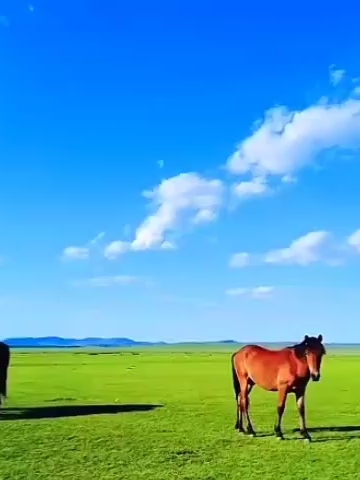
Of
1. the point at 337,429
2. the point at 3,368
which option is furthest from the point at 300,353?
the point at 3,368

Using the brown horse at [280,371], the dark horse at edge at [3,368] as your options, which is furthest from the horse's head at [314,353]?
the dark horse at edge at [3,368]

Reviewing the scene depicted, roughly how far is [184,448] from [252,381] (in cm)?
273

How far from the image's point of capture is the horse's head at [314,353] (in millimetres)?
13039

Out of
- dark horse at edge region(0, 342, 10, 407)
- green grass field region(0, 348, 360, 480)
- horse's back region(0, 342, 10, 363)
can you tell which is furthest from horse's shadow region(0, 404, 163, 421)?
horse's back region(0, 342, 10, 363)

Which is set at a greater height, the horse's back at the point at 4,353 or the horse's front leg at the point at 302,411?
the horse's back at the point at 4,353

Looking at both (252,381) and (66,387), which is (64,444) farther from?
(66,387)

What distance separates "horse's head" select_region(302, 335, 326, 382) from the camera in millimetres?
13039

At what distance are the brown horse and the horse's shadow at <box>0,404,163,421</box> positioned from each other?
4.47m

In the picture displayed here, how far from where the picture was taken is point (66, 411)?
1802 cm

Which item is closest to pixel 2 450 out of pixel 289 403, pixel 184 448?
pixel 184 448

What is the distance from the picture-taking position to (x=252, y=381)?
14484 millimetres

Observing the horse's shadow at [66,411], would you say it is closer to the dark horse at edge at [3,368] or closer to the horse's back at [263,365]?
the dark horse at edge at [3,368]

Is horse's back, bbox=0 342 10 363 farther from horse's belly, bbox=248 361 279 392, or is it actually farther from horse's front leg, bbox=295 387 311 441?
horse's front leg, bbox=295 387 311 441

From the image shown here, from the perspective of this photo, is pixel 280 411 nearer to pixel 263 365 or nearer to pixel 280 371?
pixel 280 371
